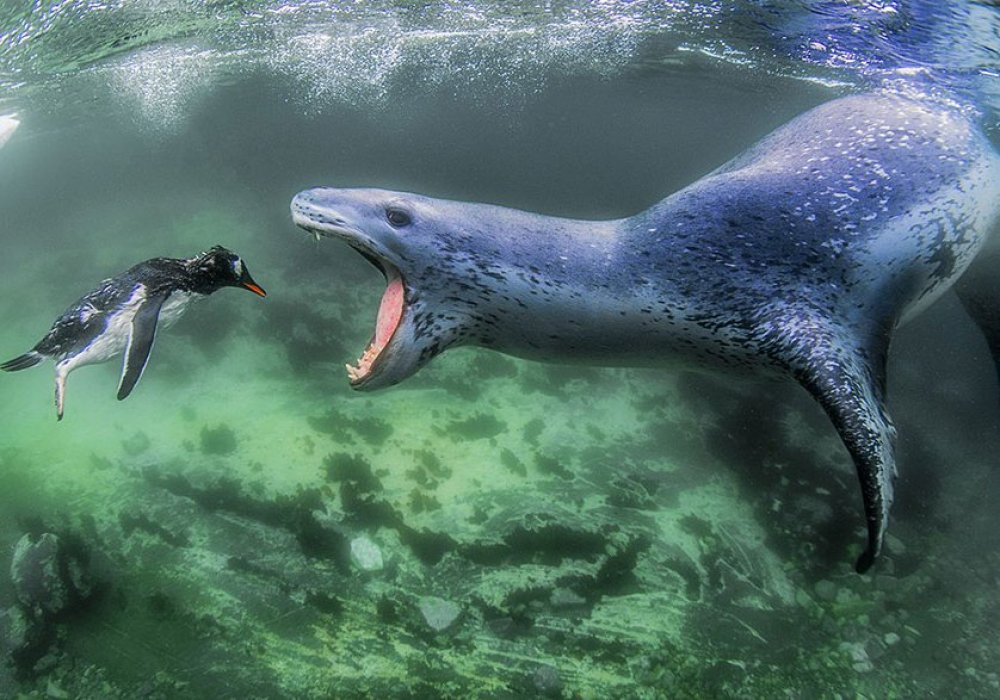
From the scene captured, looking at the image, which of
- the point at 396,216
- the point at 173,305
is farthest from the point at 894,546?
the point at 173,305

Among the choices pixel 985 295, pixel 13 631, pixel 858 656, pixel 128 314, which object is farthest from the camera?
pixel 985 295

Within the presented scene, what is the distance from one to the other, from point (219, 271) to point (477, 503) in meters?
2.53

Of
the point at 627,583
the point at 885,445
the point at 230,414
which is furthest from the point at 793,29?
the point at 230,414

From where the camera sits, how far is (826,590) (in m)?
3.77

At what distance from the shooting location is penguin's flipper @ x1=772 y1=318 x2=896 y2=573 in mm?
2879

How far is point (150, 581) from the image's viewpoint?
155 inches

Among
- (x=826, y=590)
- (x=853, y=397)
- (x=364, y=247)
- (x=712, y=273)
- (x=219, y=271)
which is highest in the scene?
(x=364, y=247)

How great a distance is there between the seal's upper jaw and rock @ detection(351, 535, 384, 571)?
5.22 feet

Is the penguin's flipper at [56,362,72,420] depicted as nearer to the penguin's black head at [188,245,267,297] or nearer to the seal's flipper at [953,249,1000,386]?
the penguin's black head at [188,245,267,297]

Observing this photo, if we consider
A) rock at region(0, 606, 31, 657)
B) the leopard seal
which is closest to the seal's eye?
the leopard seal

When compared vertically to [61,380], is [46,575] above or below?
below

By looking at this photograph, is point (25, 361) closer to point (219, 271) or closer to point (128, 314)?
point (128, 314)

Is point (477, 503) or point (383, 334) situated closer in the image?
point (383, 334)

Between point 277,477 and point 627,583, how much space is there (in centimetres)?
268
